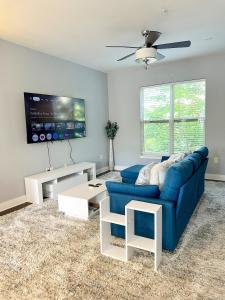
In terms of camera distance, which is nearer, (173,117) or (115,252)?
(115,252)

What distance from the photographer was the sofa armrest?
92.4 inches

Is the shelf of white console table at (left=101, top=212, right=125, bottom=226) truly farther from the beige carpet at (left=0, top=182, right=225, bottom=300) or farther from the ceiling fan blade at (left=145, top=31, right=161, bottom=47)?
the ceiling fan blade at (left=145, top=31, right=161, bottom=47)

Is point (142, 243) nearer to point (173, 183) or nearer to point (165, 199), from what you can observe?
point (165, 199)

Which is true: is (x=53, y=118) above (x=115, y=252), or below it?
above

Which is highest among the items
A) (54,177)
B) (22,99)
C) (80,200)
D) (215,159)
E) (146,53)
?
(146,53)

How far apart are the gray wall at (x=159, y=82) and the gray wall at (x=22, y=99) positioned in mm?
1047

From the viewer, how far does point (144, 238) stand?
7.38 ft

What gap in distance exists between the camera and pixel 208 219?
3.06m

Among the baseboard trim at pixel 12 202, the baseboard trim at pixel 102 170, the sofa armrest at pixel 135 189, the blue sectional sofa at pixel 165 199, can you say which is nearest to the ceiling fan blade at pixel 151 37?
the blue sectional sofa at pixel 165 199

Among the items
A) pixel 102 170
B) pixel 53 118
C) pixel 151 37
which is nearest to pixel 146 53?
pixel 151 37

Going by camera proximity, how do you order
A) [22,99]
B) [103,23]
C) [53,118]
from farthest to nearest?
[53,118] → [22,99] → [103,23]

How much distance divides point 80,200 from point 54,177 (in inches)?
44.3

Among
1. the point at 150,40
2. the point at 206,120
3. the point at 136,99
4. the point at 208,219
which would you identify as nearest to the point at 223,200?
the point at 208,219

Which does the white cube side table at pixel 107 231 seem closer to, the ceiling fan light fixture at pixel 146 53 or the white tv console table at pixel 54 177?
the white tv console table at pixel 54 177
